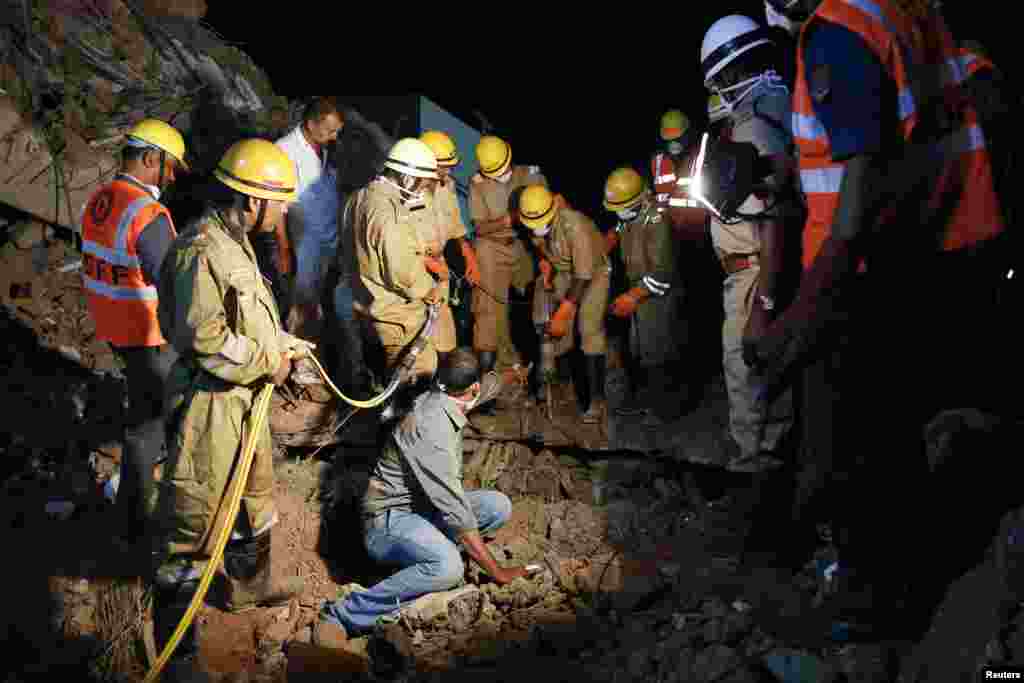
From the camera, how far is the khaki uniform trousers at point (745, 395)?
4184mm

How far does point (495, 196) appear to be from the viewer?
7105mm

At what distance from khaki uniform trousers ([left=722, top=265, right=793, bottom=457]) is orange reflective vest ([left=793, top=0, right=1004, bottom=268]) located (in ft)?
5.58

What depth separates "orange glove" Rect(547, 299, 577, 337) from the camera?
21.6 ft

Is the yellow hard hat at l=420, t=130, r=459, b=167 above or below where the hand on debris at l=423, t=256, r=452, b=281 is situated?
above

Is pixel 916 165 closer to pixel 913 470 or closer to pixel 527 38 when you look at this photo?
pixel 913 470

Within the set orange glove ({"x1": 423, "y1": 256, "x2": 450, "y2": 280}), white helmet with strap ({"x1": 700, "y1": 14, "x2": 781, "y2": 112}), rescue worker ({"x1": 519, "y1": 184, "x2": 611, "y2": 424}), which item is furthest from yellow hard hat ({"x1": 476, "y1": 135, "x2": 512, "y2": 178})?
white helmet with strap ({"x1": 700, "y1": 14, "x2": 781, "y2": 112})

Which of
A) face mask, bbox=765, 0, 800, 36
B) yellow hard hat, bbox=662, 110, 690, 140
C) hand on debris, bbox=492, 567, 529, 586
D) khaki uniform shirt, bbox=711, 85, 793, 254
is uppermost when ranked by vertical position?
face mask, bbox=765, 0, 800, 36

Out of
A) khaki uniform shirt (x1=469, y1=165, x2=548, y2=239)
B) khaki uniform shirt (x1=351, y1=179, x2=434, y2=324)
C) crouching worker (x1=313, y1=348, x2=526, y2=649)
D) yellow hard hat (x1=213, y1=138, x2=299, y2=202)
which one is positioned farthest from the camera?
khaki uniform shirt (x1=469, y1=165, x2=548, y2=239)

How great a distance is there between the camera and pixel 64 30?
7.39 meters

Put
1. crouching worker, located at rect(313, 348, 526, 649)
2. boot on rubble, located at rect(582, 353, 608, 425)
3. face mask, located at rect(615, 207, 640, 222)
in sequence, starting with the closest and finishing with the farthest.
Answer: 1. crouching worker, located at rect(313, 348, 526, 649)
2. face mask, located at rect(615, 207, 640, 222)
3. boot on rubble, located at rect(582, 353, 608, 425)

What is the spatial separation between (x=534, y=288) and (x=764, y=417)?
337 cm

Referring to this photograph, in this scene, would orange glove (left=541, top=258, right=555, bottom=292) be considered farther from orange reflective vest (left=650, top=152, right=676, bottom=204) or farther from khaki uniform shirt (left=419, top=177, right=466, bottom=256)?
orange reflective vest (left=650, top=152, right=676, bottom=204)

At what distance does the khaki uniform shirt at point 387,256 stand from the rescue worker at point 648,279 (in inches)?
62.6

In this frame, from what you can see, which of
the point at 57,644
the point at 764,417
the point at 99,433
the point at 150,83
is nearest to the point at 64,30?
the point at 150,83
